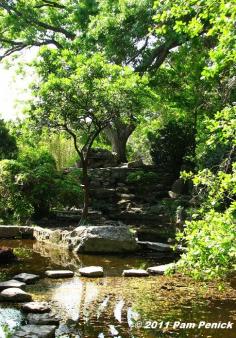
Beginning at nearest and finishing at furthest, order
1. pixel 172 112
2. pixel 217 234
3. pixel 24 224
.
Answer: pixel 217 234
pixel 24 224
pixel 172 112

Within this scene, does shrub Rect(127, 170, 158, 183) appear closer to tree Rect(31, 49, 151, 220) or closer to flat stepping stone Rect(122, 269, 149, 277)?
tree Rect(31, 49, 151, 220)

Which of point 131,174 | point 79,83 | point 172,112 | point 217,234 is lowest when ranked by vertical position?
point 217,234

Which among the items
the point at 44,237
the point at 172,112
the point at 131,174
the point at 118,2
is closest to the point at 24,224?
the point at 44,237

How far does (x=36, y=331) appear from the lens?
14.2ft

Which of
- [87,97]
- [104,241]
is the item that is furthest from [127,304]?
[87,97]

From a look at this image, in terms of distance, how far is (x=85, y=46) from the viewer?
18.2 m

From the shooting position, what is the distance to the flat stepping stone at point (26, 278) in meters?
6.72

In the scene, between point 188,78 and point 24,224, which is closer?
point 24,224

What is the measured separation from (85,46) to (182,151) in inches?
253

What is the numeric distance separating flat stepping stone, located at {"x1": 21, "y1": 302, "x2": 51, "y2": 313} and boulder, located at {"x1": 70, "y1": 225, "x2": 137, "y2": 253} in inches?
173

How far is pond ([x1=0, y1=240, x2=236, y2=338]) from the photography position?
4.58m

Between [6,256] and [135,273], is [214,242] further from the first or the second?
[6,256]

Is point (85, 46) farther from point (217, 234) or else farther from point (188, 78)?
point (217, 234)

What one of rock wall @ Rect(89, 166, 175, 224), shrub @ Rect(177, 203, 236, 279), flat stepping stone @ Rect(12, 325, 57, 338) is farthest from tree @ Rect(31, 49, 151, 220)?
shrub @ Rect(177, 203, 236, 279)
